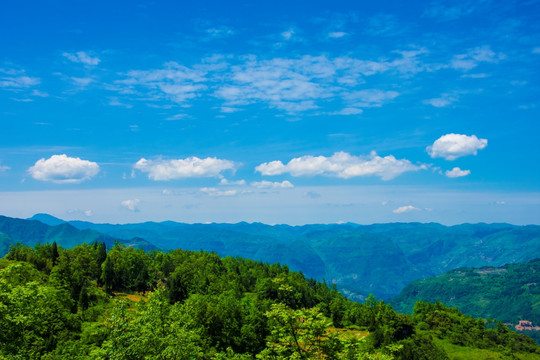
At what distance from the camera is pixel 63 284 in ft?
248

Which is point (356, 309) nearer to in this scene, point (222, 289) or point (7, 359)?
point (222, 289)

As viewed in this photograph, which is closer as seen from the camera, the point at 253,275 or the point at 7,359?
the point at 7,359

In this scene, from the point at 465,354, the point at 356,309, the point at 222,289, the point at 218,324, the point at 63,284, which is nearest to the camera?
the point at 218,324

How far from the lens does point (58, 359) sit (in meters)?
35.0

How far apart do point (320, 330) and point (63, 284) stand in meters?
77.6

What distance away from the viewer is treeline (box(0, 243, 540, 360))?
62.6 feet

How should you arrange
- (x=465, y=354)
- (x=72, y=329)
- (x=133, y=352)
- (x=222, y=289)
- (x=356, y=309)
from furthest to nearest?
(x=356, y=309) → (x=222, y=289) → (x=465, y=354) → (x=72, y=329) → (x=133, y=352)

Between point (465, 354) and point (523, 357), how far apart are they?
16.2m

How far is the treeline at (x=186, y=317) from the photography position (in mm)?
19094


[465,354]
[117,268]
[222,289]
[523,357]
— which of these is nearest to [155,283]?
[117,268]

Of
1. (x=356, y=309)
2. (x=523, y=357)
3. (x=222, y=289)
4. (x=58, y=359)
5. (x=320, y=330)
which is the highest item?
(x=320, y=330)

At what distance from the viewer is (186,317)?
33219 mm

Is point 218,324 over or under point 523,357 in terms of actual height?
over

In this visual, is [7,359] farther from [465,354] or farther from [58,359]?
[465,354]
